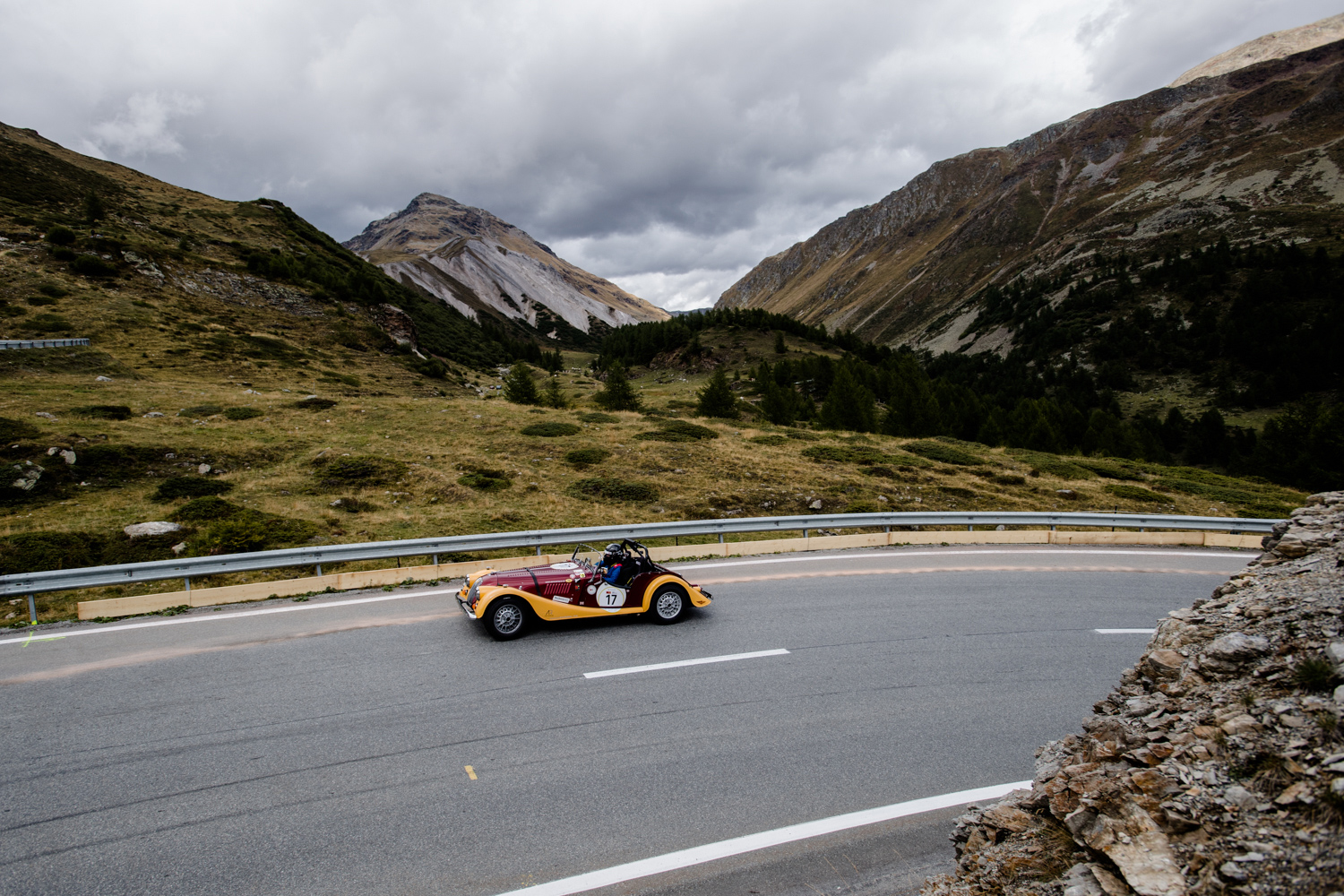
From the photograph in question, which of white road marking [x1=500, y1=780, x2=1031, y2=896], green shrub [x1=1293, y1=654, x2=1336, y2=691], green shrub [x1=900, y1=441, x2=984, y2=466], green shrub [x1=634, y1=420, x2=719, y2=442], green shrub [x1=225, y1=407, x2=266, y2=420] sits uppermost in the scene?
green shrub [x1=225, y1=407, x2=266, y2=420]

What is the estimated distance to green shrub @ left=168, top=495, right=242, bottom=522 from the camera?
14.4m

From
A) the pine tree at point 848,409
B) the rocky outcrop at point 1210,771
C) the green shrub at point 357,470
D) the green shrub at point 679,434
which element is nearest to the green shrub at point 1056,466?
the green shrub at point 679,434

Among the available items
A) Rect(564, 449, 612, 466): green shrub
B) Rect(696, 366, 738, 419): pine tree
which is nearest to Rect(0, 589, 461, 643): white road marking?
Rect(564, 449, 612, 466): green shrub

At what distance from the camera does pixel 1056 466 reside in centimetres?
2648

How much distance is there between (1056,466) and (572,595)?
26.2m

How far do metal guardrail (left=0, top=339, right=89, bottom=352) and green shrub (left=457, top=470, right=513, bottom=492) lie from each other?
30.0 m

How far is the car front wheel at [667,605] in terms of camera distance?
9.25m

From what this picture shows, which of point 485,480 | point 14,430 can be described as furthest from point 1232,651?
point 14,430

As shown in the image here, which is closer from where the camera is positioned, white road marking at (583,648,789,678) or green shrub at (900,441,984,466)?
white road marking at (583,648,789,678)

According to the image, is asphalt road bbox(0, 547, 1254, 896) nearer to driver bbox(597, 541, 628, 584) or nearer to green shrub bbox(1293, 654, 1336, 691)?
driver bbox(597, 541, 628, 584)

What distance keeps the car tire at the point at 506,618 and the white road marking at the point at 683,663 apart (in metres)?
1.66

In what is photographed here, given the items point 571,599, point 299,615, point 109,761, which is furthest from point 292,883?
point 299,615

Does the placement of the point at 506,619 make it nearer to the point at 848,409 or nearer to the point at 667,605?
the point at 667,605

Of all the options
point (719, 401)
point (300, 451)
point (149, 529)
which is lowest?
point (149, 529)
